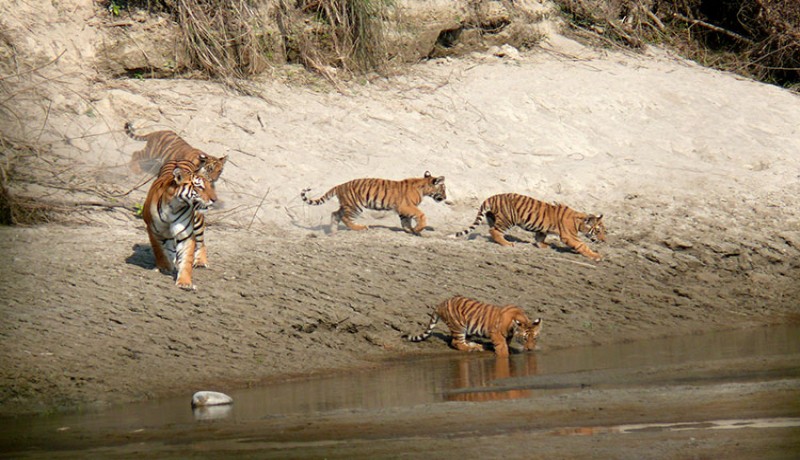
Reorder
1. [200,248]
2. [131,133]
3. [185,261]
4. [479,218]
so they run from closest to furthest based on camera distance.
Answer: [185,261], [200,248], [479,218], [131,133]

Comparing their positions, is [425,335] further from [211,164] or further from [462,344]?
[211,164]

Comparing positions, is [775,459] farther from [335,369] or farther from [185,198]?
[185,198]

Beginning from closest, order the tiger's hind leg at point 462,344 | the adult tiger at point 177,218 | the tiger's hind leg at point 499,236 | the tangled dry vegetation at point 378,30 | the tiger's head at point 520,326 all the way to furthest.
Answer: the tiger's head at point 520,326, the tiger's hind leg at point 462,344, the adult tiger at point 177,218, the tiger's hind leg at point 499,236, the tangled dry vegetation at point 378,30

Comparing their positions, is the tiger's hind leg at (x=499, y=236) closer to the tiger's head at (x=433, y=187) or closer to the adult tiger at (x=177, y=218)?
the tiger's head at (x=433, y=187)

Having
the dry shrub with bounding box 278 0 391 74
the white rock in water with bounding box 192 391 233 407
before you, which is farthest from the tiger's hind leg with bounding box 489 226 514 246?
the white rock in water with bounding box 192 391 233 407

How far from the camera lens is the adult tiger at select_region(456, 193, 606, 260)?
534 inches

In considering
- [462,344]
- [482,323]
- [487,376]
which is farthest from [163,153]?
[487,376]

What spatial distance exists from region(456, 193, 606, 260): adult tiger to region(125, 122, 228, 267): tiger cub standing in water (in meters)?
2.72

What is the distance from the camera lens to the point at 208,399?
27.1 feet

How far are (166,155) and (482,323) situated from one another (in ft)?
16.0

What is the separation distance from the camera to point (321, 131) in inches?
607

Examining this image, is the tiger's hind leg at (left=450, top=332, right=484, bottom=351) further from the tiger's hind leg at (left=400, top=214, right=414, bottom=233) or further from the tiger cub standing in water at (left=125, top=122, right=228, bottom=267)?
the tiger cub standing in water at (left=125, top=122, right=228, bottom=267)

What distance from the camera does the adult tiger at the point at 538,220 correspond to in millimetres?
13570

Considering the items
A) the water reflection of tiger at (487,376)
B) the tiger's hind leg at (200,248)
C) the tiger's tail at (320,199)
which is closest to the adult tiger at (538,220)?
the tiger's tail at (320,199)
